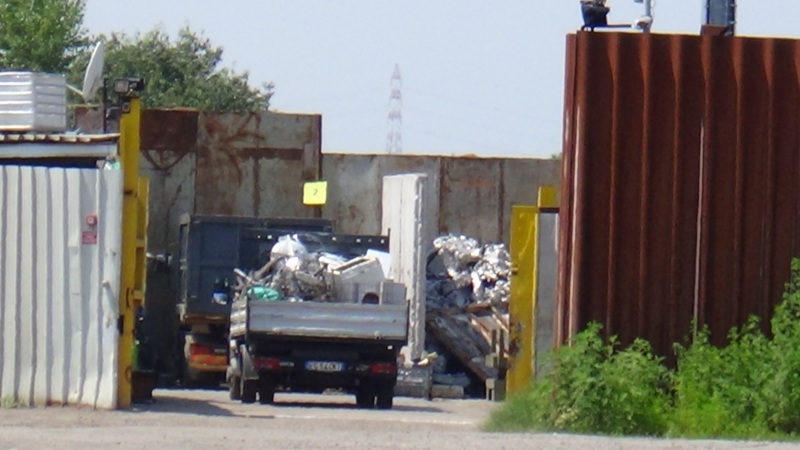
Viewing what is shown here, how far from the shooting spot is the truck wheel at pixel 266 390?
71.2 ft

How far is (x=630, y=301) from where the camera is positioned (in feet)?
53.0

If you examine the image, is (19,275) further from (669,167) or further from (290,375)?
(669,167)

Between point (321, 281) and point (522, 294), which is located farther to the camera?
point (321, 281)

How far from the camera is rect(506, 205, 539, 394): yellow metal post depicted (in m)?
20.9

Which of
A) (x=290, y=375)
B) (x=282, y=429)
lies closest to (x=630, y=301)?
(x=282, y=429)

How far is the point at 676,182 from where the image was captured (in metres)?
16.2

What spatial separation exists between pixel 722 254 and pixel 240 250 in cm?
1030

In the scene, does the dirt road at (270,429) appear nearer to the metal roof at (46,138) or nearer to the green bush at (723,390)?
the green bush at (723,390)

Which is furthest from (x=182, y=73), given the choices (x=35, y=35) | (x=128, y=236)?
(x=128, y=236)

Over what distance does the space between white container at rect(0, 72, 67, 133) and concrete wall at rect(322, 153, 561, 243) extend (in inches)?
478

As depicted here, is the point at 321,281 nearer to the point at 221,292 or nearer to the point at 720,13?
the point at 221,292

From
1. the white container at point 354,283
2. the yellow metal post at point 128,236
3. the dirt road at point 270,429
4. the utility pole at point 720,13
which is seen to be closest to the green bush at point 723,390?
the dirt road at point 270,429

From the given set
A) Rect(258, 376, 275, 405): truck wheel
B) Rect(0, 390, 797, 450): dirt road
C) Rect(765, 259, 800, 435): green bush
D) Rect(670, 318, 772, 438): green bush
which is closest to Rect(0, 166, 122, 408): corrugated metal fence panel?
Rect(0, 390, 797, 450): dirt road

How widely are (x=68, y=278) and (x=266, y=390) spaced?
4.30m
